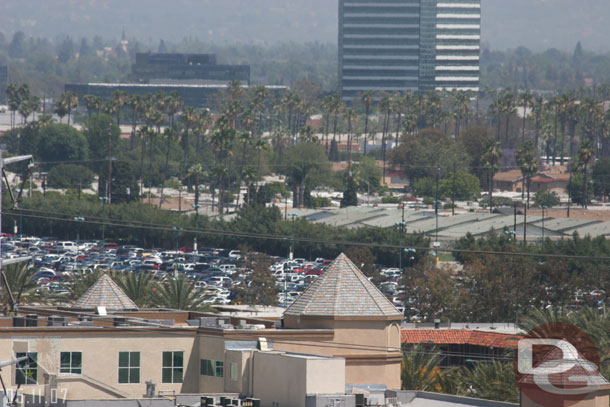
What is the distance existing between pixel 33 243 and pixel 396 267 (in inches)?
2063

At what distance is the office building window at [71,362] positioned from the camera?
5706 cm

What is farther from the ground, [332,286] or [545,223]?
[332,286]

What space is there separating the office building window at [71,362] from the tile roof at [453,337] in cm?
3357

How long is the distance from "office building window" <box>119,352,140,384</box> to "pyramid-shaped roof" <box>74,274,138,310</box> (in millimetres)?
11912

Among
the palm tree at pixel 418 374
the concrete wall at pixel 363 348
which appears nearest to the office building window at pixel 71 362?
the concrete wall at pixel 363 348

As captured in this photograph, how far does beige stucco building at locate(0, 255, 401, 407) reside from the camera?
53469 mm

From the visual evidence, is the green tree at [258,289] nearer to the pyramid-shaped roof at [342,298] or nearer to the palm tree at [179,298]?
the palm tree at [179,298]

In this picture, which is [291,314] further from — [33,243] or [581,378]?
[33,243]

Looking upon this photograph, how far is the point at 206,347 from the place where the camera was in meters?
58.5

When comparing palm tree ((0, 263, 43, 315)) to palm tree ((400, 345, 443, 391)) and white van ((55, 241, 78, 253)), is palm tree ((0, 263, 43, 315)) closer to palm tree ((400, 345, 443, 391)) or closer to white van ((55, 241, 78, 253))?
palm tree ((400, 345, 443, 391))

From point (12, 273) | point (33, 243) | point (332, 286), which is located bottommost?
point (33, 243)

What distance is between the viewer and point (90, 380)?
54.6 meters

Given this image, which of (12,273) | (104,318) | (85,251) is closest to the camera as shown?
(104,318)

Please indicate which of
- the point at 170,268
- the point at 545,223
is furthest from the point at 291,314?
the point at 545,223
